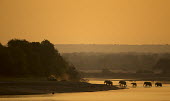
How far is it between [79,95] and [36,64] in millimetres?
38462

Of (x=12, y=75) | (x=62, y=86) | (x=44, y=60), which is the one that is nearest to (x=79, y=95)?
(x=62, y=86)

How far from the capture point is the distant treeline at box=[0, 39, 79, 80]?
15591cm

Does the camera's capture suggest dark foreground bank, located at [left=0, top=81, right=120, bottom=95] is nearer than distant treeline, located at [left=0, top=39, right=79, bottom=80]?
Yes

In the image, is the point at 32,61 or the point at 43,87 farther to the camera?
the point at 32,61

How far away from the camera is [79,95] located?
408ft

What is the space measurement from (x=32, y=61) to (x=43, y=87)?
28.3 meters

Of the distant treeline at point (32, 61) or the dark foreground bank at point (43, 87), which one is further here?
the distant treeline at point (32, 61)

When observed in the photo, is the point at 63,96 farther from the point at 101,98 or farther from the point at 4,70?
the point at 4,70

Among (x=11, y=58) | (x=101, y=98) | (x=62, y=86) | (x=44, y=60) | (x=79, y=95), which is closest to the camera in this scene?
(x=101, y=98)

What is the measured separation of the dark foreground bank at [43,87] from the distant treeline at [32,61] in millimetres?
15886

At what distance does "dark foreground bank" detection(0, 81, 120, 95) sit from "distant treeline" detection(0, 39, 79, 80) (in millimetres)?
15886

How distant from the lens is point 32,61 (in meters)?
162

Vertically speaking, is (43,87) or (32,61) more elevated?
(32,61)

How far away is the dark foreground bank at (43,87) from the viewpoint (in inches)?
4938
